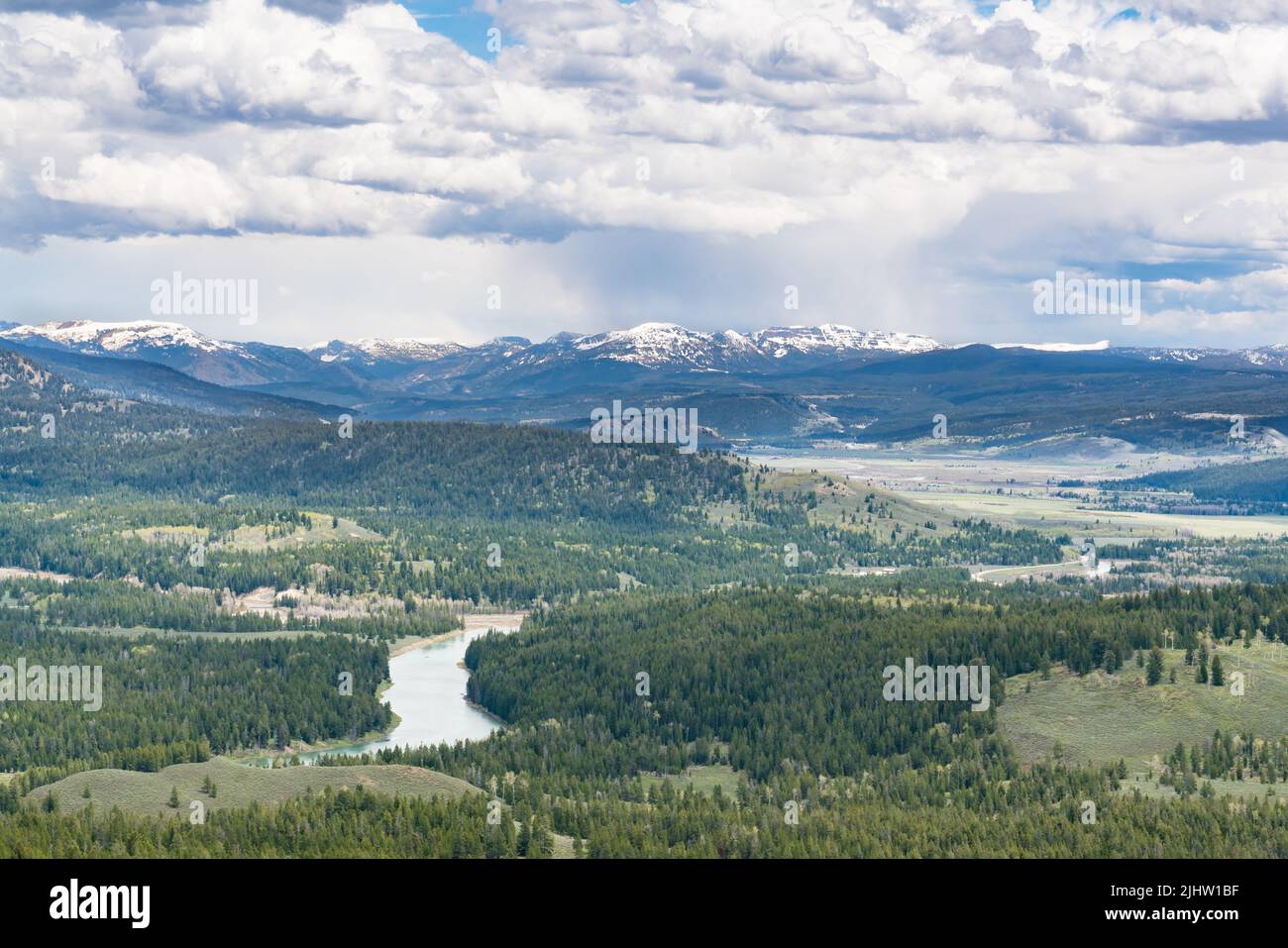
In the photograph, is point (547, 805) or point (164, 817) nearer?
point (164, 817)
